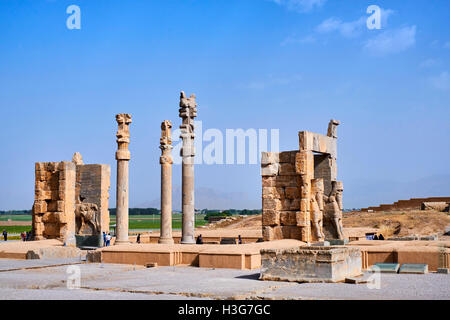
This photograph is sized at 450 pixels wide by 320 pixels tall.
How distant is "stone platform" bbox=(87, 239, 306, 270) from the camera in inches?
557

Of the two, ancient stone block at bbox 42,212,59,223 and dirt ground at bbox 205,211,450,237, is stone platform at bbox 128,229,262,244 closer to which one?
ancient stone block at bbox 42,212,59,223

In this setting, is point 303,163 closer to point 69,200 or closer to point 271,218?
point 271,218

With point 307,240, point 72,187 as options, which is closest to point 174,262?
point 307,240

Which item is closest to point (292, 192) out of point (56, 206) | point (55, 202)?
point (56, 206)

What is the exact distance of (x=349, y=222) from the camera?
121ft

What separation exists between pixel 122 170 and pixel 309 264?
12087mm

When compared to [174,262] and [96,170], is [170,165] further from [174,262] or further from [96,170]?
[174,262]

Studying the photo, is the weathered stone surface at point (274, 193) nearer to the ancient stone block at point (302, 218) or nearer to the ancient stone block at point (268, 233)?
the ancient stone block at point (302, 218)

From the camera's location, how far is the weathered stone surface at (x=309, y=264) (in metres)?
10.8

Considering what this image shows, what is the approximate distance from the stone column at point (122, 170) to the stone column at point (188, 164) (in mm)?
2333

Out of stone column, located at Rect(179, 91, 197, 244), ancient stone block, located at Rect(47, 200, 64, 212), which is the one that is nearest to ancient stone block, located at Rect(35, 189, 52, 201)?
ancient stone block, located at Rect(47, 200, 64, 212)

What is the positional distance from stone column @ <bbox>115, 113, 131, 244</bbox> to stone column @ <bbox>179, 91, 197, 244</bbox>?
7.65 ft

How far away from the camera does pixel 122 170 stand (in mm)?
21531

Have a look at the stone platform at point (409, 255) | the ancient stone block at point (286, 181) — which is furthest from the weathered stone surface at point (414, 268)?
the ancient stone block at point (286, 181)
